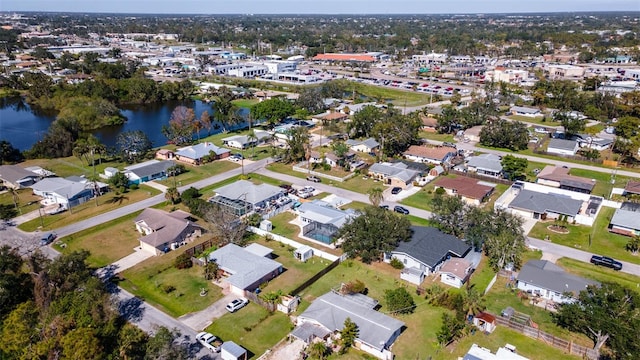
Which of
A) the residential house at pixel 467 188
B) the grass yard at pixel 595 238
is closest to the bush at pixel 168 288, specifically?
the residential house at pixel 467 188

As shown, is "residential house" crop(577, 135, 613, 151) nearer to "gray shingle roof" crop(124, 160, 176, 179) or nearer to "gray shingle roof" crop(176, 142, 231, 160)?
"gray shingle roof" crop(176, 142, 231, 160)

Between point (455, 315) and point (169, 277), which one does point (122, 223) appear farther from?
point (455, 315)

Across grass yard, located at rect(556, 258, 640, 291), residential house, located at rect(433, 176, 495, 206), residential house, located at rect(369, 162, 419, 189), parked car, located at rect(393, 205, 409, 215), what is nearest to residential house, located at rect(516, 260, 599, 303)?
grass yard, located at rect(556, 258, 640, 291)

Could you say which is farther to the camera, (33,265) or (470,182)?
(470,182)

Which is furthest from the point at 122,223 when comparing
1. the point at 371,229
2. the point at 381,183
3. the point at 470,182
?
the point at 470,182

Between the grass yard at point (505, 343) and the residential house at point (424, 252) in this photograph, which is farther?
the residential house at point (424, 252)

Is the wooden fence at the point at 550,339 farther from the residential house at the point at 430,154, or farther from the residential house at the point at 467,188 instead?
the residential house at the point at 430,154

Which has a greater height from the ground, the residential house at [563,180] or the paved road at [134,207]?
the residential house at [563,180]

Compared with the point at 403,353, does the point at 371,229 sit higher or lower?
higher
